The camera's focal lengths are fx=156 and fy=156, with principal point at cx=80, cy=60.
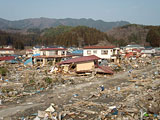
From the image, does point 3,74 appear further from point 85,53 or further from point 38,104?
point 85,53

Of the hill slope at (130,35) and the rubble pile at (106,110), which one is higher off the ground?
the hill slope at (130,35)

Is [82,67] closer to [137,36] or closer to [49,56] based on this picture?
[49,56]

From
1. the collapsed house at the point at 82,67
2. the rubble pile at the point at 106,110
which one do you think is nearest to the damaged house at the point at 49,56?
the collapsed house at the point at 82,67

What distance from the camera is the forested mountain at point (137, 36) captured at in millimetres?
75075

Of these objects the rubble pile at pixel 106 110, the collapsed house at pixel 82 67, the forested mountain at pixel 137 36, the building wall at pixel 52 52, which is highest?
the forested mountain at pixel 137 36

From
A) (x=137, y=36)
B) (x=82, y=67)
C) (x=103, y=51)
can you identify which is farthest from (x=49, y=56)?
(x=137, y=36)

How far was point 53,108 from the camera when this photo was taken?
8062mm

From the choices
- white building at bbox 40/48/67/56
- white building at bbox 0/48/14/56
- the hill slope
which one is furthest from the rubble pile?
the hill slope

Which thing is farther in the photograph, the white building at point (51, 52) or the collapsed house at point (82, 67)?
the white building at point (51, 52)

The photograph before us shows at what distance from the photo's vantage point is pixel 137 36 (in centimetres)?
10475

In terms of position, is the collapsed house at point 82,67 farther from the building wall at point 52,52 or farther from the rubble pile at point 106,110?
the building wall at point 52,52

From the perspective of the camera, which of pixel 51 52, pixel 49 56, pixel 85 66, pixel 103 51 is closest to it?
pixel 85 66

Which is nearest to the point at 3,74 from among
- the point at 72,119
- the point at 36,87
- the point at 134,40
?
the point at 36,87

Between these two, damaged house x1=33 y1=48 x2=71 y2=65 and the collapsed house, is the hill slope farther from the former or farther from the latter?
the collapsed house
